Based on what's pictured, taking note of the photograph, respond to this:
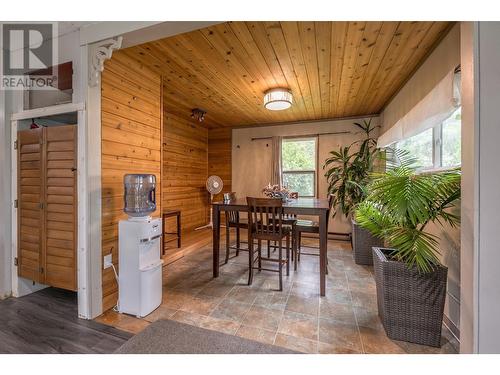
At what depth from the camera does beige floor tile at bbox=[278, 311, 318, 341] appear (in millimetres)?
1654

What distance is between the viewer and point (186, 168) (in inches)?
188

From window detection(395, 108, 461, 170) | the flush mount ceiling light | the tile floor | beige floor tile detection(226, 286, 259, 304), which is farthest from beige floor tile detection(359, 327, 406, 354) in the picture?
the flush mount ceiling light

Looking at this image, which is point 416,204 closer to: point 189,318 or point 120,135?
point 189,318

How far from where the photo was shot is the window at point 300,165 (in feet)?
15.6

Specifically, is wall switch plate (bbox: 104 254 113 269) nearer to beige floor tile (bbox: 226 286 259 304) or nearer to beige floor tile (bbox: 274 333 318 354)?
beige floor tile (bbox: 226 286 259 304)

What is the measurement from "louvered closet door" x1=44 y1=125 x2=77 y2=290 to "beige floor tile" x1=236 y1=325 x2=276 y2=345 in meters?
1.54

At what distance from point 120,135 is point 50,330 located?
5.58ft

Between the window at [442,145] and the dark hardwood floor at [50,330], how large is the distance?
9.49ft

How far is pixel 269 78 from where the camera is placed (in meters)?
2.75

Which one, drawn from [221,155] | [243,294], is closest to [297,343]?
[243,294]
